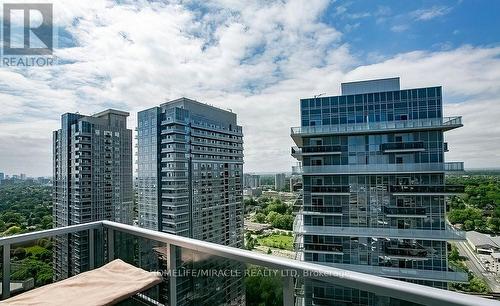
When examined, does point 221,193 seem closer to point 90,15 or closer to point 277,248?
point 277,248

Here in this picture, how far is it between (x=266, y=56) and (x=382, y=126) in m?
6.32

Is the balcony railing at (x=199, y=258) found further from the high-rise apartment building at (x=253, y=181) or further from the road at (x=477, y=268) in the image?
the high-rise apartment building at (x=253, y=181)

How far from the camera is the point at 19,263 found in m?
1.81

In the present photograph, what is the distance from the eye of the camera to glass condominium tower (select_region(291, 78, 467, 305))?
31.3 feet

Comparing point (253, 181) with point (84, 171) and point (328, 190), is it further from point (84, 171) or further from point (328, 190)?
point (328, 190)

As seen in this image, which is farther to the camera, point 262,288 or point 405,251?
point 405,251

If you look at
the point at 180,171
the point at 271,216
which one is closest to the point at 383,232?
the point at 180,171

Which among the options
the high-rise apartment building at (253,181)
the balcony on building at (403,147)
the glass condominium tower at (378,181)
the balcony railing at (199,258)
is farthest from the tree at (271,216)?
the balcony railing at (199,258)

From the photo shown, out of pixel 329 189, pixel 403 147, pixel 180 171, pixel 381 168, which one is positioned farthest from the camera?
pixel 180 171

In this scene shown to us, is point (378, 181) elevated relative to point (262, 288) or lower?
lower

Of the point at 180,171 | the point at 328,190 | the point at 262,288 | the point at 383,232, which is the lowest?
the point at 383,232

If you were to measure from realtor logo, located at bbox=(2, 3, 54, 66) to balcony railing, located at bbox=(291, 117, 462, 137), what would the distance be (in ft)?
26.6

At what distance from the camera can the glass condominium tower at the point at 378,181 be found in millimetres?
9547

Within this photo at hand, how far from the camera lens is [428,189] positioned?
377 inches
